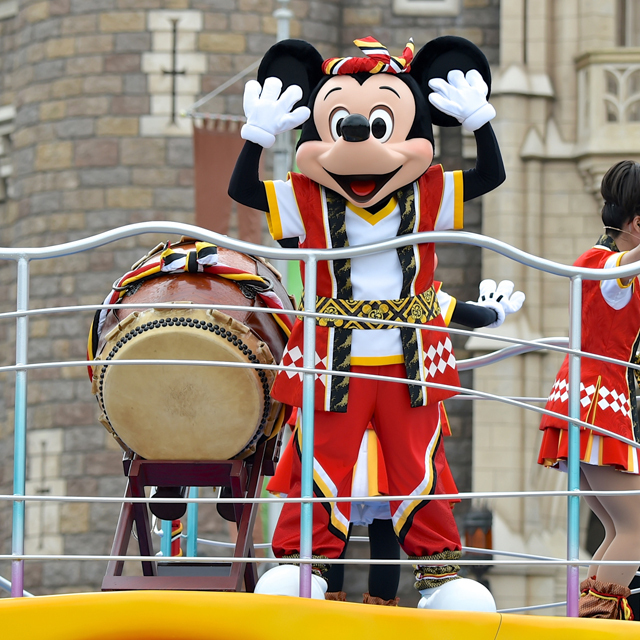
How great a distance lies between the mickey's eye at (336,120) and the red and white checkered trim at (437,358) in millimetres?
499

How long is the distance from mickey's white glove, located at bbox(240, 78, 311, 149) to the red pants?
1.75 ft

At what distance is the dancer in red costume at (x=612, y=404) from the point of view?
2416mm

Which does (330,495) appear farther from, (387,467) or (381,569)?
→ (381,569)

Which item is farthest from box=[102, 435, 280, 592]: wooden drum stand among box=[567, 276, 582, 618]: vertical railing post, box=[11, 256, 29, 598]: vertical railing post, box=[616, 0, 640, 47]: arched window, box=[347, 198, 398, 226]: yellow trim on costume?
box=[616, 0, 640, 47]: arched window

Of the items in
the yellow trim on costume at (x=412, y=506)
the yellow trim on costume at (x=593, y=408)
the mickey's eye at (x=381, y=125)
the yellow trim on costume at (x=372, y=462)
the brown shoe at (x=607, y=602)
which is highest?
the mickey's eye at (x=381, y=125)

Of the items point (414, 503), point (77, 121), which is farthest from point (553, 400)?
point (77, 121)

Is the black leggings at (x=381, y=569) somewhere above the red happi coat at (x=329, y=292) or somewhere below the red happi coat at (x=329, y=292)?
below

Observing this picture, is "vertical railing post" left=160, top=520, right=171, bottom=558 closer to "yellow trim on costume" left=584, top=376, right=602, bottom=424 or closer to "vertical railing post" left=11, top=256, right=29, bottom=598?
"vertical railing post" left=11, top=256, right=29, bottom=598

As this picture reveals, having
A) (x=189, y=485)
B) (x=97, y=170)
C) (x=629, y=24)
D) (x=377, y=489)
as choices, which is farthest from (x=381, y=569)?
(x=629, y=24)

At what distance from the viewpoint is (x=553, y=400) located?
2525 mm

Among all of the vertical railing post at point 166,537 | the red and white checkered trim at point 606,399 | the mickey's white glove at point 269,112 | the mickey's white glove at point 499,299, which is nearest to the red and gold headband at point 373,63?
the mickey's white glove at point 269,112

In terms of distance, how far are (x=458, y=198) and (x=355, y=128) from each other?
30 cm

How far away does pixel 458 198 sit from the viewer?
92.7 inches

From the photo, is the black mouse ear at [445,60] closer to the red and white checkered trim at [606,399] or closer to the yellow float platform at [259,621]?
the red and white checkered trim at [606,399]
